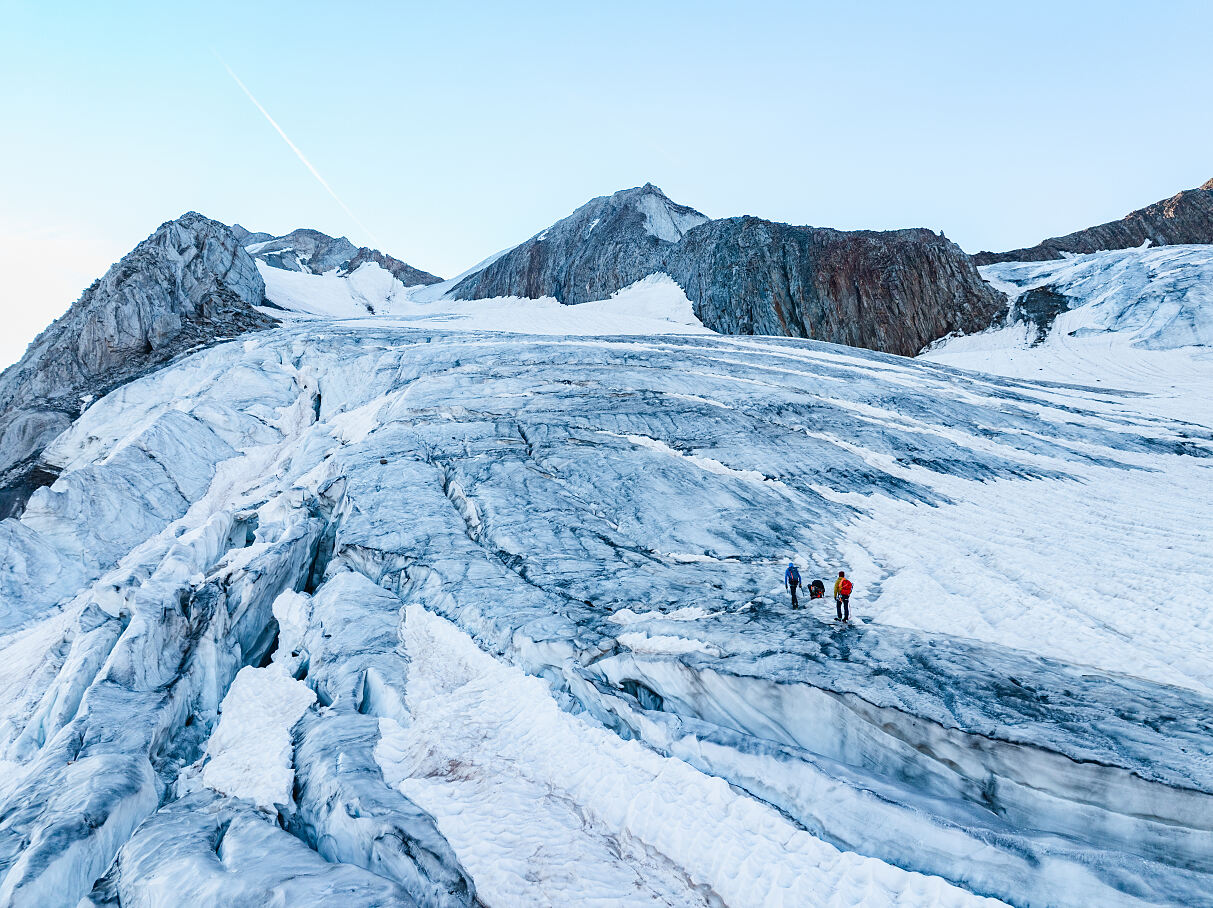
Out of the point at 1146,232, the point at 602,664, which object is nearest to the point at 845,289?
the point at 1146,232

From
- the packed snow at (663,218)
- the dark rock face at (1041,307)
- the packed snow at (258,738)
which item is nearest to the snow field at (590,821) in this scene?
the packed snow at (258,738)

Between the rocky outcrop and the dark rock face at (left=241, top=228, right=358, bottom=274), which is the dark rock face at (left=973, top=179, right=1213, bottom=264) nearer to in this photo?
the rocky outcrop

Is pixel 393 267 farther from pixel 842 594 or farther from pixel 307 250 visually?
pixel 842 594

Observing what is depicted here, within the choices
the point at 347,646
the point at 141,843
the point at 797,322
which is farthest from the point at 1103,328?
the point at 141,843

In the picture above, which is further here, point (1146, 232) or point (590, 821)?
point (1146, 232)

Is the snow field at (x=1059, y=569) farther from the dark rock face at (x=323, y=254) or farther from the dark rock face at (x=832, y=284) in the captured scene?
the dark rock face at (x=323, y=254)

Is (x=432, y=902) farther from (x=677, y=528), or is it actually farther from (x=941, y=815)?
(x=677, y=528)
